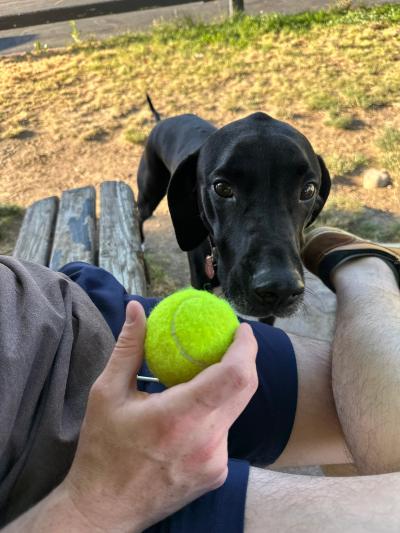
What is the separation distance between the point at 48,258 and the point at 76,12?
7390 mm

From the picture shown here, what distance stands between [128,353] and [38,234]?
6.86ft

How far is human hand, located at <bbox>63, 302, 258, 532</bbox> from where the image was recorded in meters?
0.86

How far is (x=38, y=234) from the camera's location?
2.84 meters

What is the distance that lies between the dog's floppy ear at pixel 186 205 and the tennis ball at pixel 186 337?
1.70 m

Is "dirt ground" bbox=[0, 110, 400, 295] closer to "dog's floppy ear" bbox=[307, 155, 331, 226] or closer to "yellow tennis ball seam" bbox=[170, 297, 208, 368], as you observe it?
"dog's floppy ear" bbox=[307, 155, 331, 226]

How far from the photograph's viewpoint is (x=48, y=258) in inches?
105

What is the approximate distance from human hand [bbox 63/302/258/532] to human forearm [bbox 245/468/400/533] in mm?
138

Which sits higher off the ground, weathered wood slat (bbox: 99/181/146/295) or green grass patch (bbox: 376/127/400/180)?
weathered wood slat (bbox: 99/181/146/295)

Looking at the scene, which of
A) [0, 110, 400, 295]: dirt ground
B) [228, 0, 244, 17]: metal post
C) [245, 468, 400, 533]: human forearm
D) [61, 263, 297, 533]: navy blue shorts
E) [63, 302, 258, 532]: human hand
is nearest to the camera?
[63, 302, 258, 532]: human hand

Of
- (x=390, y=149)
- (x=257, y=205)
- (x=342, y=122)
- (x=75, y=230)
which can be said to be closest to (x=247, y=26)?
(x=342, y=122)

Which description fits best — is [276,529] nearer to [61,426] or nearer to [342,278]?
[61,426]

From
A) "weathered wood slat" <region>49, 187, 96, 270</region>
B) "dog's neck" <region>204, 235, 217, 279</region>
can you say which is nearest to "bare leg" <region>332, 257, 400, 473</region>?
"dog's neck" <region>204, 235, 217, 279</region>

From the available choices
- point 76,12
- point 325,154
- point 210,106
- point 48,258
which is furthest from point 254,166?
point 76,12

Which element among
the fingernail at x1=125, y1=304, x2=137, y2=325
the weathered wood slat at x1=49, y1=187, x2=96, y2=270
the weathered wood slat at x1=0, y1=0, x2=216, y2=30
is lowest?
the weathered wood slat at x1=49, y1=187, x2=96, y2=270
